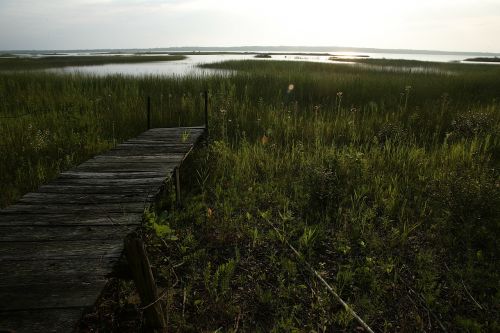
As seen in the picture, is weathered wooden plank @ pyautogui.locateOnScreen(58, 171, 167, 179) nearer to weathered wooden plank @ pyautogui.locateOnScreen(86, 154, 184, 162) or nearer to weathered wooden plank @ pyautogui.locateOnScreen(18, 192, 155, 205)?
weathered wooden plank @ pyautogui.locateOnScreen(86, 154, 184, 162)

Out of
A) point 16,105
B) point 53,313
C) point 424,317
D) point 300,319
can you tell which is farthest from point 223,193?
point 16,105

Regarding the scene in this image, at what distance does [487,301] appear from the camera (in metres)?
2.83

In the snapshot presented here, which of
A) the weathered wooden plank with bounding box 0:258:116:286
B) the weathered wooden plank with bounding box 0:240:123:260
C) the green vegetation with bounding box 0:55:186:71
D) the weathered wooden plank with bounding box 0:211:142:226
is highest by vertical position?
the green vegetation with bounding box 0:55:186:71

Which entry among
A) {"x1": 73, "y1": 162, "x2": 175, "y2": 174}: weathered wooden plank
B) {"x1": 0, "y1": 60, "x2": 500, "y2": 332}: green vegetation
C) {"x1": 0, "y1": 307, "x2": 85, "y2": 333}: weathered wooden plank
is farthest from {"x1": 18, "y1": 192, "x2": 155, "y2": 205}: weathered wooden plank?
{"x1": 0, "y1": 307, "x2": 85, "y2": 333}: weathered wooden plank

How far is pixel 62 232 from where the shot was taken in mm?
2504

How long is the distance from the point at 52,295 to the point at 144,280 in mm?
476

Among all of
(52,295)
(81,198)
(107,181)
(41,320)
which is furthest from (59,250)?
(107,181)

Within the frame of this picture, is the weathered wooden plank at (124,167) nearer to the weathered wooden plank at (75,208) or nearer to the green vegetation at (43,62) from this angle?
the weathered wooden plank at (75,208)

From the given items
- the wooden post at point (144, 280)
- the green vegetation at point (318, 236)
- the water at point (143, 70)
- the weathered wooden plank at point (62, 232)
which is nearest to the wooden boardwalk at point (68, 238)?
the weathered wooden plank at point (62, 232)

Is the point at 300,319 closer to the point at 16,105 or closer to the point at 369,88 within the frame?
the point at 16,105

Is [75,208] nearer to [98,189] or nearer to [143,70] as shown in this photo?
[98,189]

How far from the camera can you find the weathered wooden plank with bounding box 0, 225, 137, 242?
2.40 metres

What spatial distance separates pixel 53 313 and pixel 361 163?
4.42 meters

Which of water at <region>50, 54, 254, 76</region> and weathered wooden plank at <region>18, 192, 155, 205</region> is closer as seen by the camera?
weathered wooden plank at <region>18, 192, 155, 205</region>
